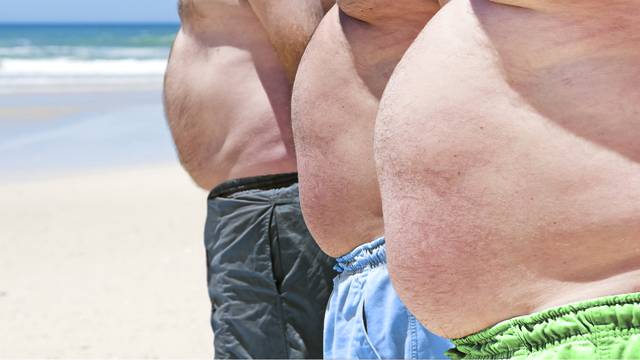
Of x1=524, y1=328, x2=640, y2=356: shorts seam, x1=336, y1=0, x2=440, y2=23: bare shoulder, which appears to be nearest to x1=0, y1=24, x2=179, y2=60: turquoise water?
x1=336, y1=0, x2=440, y2=23: bare shoulder

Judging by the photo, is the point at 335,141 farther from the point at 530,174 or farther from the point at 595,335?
the point at 595,335

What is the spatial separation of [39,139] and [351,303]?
8882 mm

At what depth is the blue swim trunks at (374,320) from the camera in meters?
1.78

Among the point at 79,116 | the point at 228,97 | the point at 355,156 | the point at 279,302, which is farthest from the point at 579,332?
the point at 79,116

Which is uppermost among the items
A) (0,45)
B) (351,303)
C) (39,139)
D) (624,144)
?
(624,144)

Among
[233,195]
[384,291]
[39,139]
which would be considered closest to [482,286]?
[384,291]

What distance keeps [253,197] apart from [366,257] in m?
0.64

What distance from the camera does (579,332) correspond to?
1.16 metres

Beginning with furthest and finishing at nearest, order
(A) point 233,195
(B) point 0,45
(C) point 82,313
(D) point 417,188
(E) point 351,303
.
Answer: (B) point 0,45, (C) point 82,313, (A) point 233,195, (E) point 351,303, (D) point 417,188

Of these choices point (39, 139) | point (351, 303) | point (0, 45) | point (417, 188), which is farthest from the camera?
point (0, 45)

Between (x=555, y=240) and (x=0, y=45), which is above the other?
(x=555, y=240)

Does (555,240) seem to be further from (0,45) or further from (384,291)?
(0,45)

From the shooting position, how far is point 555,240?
1188 millimetres

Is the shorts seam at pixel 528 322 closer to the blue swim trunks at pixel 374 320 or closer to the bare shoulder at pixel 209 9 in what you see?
the blue swim trunks at pixel 374 320
